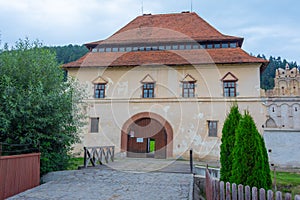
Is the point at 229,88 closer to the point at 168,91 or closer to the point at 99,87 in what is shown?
the point at 168,91

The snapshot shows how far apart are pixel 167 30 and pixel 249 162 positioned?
17.7 m

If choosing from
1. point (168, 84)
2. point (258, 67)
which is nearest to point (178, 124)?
point (168, 84)

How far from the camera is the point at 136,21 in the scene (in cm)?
2462

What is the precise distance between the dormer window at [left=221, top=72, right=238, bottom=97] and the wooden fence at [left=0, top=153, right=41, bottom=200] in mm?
13489

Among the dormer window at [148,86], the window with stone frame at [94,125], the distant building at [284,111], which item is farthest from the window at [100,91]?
the distant building at [284,111]

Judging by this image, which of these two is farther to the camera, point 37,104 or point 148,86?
point 148,86

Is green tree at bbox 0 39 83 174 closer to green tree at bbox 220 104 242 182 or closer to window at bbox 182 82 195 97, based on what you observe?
green tree at bbox 220 104 242 182

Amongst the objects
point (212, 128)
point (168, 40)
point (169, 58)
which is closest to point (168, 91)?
point (169, 58)

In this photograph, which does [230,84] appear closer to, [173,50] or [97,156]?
[173,50]

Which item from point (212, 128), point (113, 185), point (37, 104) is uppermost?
point (37, 104)

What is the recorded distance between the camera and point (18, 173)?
7.96 meters

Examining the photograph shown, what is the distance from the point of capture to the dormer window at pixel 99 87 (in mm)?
20000

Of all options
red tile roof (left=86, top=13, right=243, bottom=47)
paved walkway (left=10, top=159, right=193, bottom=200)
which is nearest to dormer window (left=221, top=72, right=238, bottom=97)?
red tile roof (left=86, top=13, right=243, bottom=47)

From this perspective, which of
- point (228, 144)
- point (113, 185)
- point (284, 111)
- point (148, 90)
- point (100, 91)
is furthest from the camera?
point (284, 111)
